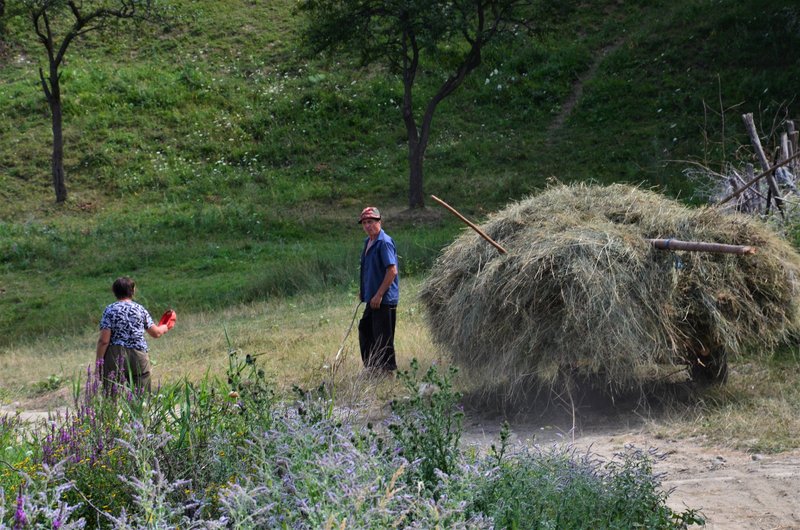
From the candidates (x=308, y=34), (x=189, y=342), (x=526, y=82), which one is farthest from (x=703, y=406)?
(x=526, y=82)

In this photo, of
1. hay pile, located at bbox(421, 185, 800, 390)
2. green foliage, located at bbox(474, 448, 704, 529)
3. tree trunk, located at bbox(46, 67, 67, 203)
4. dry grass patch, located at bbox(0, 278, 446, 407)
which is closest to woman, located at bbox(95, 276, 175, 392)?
dry grass patch, located at bbox(0, 278, 446, 407)

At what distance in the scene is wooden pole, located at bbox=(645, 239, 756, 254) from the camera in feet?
22.2

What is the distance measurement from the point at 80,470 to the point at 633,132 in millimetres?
21429

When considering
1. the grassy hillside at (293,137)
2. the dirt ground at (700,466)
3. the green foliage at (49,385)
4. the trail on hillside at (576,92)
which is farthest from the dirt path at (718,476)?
the trail on hillside at (576,92)

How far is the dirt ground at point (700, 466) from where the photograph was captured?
17.0 ft

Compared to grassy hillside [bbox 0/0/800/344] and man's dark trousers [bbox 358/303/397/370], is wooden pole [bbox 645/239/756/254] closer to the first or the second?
man's dark trousers [bbox 358/303/397/370]

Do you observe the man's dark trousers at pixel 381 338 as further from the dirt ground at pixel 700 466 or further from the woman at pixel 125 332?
the woman at pixel 125 332

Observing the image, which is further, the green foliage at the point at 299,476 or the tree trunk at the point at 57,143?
the tree trunk at the point at 57,143

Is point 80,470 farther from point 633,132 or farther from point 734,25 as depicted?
point 734,25

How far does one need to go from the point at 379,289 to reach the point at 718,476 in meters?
3.81

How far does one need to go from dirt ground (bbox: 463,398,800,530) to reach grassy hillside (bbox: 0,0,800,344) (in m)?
8.78

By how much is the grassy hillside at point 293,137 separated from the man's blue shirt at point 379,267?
23.2 ft

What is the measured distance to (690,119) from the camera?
78.4 feet

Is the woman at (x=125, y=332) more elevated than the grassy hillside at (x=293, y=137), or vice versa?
the grassy hillside at (x=293, y=137)
